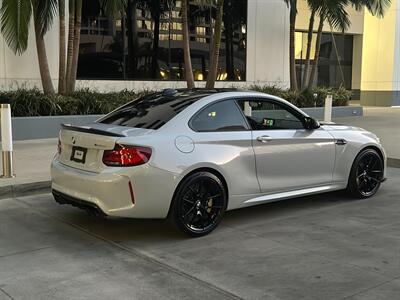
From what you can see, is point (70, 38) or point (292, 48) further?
point (292, 48)

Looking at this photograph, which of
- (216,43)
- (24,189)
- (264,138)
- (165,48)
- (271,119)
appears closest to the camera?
(264,138)

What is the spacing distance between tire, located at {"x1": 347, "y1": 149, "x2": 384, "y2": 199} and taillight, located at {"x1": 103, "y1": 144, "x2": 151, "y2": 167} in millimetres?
3248

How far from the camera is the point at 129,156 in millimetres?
5297

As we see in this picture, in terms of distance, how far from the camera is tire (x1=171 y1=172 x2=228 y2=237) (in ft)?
18.1

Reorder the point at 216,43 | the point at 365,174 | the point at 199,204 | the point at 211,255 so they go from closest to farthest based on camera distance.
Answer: the point at 211,255 → the point at 199,204 → the point at 365,174 → the point at 216,43

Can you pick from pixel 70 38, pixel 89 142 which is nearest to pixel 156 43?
pixel 70 38

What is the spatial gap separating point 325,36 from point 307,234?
22.7m

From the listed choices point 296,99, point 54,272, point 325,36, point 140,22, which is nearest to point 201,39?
point 140,22

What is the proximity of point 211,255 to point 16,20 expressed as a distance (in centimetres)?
925

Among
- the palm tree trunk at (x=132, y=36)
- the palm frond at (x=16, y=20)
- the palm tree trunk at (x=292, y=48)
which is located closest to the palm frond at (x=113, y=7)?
the palm frond at (x=16, y=20)

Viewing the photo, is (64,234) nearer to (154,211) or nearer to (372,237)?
(154,211)

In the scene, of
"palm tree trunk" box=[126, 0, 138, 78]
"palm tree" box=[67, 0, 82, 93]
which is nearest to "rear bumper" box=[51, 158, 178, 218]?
"palm tree" box=[67, 0, 82, 93]

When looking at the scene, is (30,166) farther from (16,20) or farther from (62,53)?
(62,53)

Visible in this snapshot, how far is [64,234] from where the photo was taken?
5.84m
